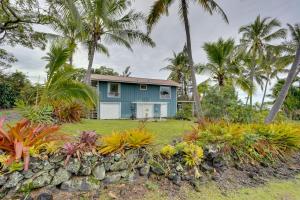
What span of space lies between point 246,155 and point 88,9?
627cm

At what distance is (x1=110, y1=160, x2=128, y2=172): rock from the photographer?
12.8 ft

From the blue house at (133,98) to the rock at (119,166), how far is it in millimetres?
13113

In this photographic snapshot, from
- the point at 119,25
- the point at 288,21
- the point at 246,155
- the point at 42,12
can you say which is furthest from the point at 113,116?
the point at 288,21

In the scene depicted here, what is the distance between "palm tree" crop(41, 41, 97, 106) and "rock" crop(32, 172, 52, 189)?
9.10 ft

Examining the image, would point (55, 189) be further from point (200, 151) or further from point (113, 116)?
point (113, 116)

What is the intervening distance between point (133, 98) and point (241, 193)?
1587cm

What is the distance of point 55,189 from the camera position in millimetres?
3428

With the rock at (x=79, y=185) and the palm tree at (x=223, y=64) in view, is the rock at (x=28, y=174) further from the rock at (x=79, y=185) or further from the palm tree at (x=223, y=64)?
the palm tree at (x=223, y=64)

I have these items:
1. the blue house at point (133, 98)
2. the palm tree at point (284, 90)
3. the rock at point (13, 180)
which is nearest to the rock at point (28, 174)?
the rock at point (13, 180)

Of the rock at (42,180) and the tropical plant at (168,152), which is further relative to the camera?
the tropical plant at (168,152)

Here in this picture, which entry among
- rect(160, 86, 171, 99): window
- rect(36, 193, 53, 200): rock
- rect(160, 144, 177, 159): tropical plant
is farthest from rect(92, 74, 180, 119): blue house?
rect(36, 193, 53, 200): rock

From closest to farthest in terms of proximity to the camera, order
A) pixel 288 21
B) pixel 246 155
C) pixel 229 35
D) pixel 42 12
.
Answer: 1. pixel 246 155
2. pixel 42 12
3. pixel 229 35
4. pixel 288 21

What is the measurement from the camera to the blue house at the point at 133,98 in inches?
698

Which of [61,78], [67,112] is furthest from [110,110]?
[61,78]
